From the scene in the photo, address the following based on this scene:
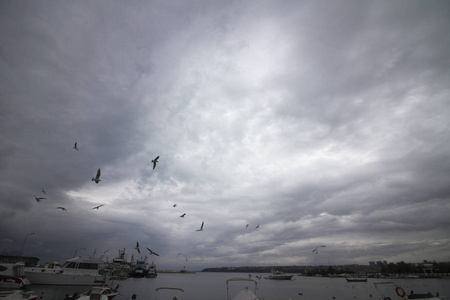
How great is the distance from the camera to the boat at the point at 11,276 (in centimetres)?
3133

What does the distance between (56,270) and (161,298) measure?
19965 mm

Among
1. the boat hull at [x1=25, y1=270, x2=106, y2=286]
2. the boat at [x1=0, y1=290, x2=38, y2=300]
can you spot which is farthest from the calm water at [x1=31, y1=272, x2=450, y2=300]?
the boat at [x1=0, y1=290, x2=38, y2=300]

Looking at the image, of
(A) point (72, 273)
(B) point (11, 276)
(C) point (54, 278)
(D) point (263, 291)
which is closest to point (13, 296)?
(B) point (11, 276)

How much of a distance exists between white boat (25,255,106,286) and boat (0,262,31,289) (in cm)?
513

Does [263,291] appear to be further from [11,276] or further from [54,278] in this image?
[11,276]

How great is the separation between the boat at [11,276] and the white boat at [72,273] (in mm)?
5132

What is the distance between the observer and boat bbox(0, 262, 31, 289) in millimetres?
31328

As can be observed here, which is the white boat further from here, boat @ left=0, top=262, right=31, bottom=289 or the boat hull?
boat @ left=0, top=262, right=31, bottom=289

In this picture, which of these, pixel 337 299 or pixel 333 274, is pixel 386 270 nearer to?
pixel 333 274

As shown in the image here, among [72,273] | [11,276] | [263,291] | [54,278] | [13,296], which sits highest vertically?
[11,276]

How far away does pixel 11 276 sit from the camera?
31.8m

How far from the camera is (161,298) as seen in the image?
4197 cm

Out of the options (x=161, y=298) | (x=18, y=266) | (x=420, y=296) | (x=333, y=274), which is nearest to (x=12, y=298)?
(x=18, y=266)

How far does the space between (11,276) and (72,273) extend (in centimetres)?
1062
